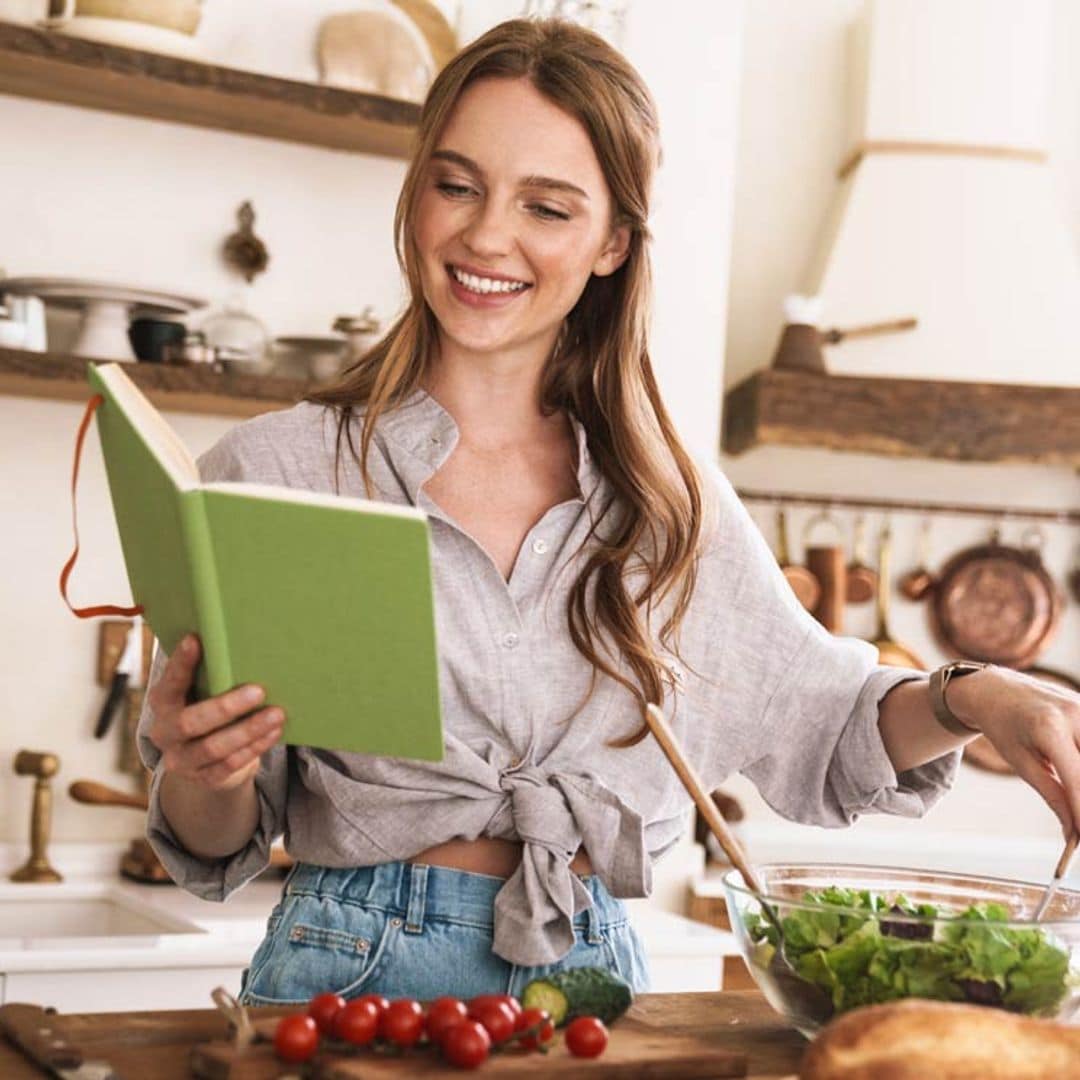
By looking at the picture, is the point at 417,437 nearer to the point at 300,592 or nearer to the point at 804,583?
the point at 300,592

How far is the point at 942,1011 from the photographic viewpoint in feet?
3.18

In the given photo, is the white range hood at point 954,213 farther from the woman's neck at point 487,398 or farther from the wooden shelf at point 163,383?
the woman's neck at point 487,398

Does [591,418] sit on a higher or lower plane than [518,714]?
higher

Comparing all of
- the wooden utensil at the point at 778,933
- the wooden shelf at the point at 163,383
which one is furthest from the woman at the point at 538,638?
the wooden shelf at the point at 163,383

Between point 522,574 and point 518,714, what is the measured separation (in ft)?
0.44

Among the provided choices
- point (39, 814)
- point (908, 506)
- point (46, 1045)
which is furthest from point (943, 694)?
point (908, 506)

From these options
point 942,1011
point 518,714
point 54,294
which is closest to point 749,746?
point 518,714

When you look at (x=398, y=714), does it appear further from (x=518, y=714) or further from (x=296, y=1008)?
(x=518, y=714)

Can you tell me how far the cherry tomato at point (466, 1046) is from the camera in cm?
107

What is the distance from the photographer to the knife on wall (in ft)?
3.50

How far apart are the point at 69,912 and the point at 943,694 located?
1845 millimetres

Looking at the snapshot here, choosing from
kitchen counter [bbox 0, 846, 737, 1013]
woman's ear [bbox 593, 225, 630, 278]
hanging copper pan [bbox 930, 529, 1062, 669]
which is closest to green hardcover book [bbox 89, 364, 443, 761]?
woman's ear [bbox 593, 225, 630, 278]

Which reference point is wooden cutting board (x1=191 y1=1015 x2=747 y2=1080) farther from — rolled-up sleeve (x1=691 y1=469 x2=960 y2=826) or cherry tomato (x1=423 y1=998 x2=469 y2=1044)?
rolled-up sleeve (x1=691 y1=469 x2=960 y2=826)

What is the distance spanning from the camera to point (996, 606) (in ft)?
12.3
